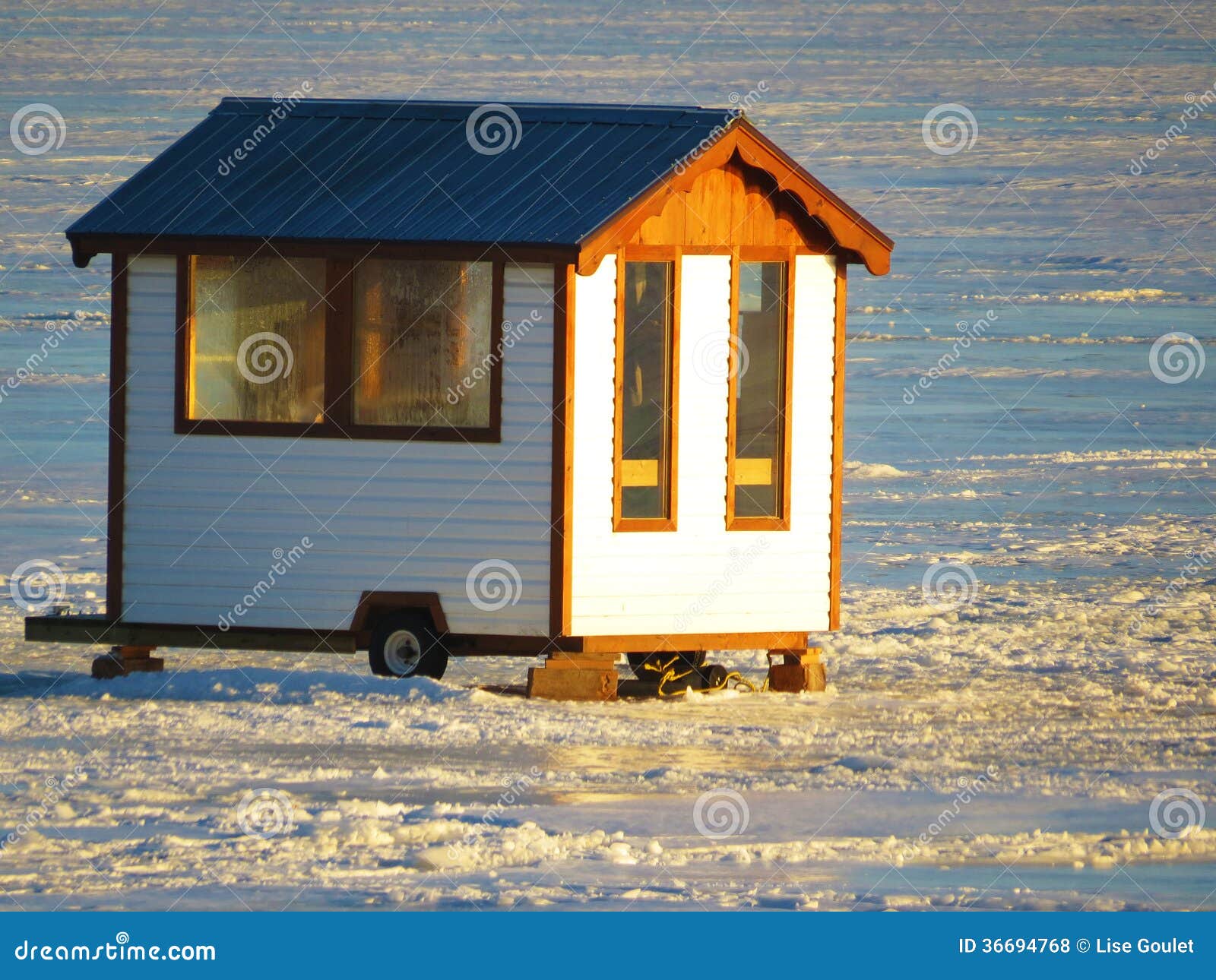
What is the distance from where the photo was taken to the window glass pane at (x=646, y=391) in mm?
15969

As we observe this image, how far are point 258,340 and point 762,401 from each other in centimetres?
351

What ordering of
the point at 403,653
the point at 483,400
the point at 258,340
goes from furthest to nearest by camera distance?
1. the point at 258,340
2. the point at 403,653
3. the point at 483,400

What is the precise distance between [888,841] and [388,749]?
344 centimetres

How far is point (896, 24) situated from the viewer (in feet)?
191

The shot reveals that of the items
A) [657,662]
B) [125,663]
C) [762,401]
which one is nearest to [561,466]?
[762,401]

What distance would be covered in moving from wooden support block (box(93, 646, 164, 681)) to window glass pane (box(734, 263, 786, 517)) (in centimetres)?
432

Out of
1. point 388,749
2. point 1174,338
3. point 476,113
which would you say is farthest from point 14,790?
point 1174,338

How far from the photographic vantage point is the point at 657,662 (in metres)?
17.0

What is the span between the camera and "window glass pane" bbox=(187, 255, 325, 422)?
52.8 ft

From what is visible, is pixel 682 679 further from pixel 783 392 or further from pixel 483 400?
pixel 483 400

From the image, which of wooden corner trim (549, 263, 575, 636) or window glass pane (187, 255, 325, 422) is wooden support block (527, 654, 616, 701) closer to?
wooden corner trim (549, 263, 575, 636)

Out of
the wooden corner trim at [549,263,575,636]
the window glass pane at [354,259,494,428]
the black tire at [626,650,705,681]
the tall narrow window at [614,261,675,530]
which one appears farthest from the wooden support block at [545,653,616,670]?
the window glass pane at [354,259,494,428]

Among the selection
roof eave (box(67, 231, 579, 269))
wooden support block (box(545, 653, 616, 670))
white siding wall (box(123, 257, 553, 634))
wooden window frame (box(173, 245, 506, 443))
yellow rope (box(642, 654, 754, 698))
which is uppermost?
Answer: roof eave (box(67, 231, 579, 269))

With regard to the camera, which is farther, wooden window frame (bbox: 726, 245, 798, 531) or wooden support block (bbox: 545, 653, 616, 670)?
wooden window frame (bbox: 726, 245, 798, 531)
